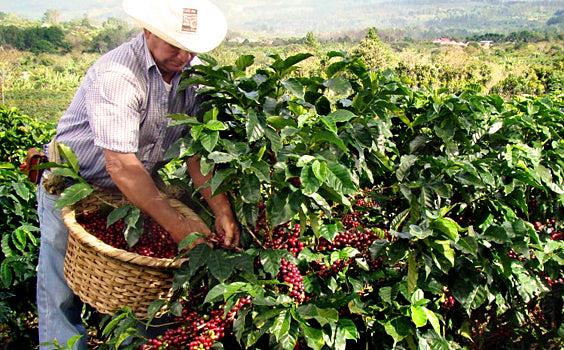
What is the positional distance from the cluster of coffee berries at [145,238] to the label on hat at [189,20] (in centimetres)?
63

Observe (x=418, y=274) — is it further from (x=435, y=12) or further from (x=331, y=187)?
(x=435, y=12)

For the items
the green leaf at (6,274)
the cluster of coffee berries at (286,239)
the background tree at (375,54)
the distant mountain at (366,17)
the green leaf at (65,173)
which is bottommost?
the distant mountain at (366,17)

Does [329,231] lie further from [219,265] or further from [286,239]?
[219,265]

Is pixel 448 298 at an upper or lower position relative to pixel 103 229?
lower

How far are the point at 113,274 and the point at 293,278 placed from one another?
0.55 meters

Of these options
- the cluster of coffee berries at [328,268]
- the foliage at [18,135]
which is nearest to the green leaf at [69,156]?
the cluster of coffee berries at [328,268]

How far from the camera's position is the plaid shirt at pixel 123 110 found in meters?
1.63

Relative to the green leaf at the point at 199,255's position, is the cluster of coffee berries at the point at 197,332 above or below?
below

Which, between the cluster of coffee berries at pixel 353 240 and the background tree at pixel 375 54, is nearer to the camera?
the cluster of coffee berries at pixel 353 240

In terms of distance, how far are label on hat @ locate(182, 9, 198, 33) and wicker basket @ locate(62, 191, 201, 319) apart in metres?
0.61

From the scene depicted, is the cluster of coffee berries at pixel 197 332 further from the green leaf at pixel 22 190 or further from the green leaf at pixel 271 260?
the green leaf at pixel 22 190

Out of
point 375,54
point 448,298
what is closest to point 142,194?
point 448,298

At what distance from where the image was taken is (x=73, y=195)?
168cm

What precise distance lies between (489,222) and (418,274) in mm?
338
